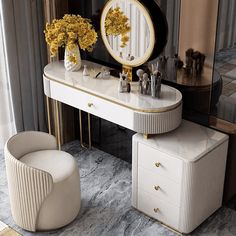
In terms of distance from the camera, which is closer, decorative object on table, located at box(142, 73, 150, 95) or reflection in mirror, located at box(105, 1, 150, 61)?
decorative object on table, located at box(142, 73, 150, 95)

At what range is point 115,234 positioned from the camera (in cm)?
313

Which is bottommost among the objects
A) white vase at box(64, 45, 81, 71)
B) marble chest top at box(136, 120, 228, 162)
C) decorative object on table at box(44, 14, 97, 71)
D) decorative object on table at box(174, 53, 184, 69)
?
marble chest top at box(136, 120, 228, 162)

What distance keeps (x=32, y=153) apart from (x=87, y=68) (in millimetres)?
703

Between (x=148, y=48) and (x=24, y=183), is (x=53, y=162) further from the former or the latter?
(x=148, y=48)

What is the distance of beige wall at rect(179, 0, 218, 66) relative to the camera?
2.94 meters

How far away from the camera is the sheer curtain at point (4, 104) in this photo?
147 inches

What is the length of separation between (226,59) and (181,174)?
68 centimetres

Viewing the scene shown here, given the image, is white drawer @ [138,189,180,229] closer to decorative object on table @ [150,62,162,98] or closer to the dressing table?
the dressing table

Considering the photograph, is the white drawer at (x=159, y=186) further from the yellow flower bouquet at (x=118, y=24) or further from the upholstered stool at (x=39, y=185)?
the yellow flower bouquet at (x=118, y=24)

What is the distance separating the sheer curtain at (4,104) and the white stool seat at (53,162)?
2.44 feet

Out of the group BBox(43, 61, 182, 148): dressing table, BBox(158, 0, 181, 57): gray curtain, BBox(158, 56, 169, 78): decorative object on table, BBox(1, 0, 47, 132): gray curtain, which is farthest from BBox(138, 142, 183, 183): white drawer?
BBox(1, 0, 47, 132): gray curtain

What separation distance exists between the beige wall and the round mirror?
15cm

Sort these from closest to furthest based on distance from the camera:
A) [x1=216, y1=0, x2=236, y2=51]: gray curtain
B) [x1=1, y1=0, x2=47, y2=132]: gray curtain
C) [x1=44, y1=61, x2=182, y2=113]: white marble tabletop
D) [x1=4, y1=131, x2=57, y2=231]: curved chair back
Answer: [x1=216, y1=0, x2=236, y2=51]: gray curtain → [x1=4, y1=131, x2=57, y2=231]: curved chair back → [x1=44, y1=61, x2=182, y2=113]: white marble tabletop → [x1=1, y1=0, x2=47, y2=132]: gray curtain

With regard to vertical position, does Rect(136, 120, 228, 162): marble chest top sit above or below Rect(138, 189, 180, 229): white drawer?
above
